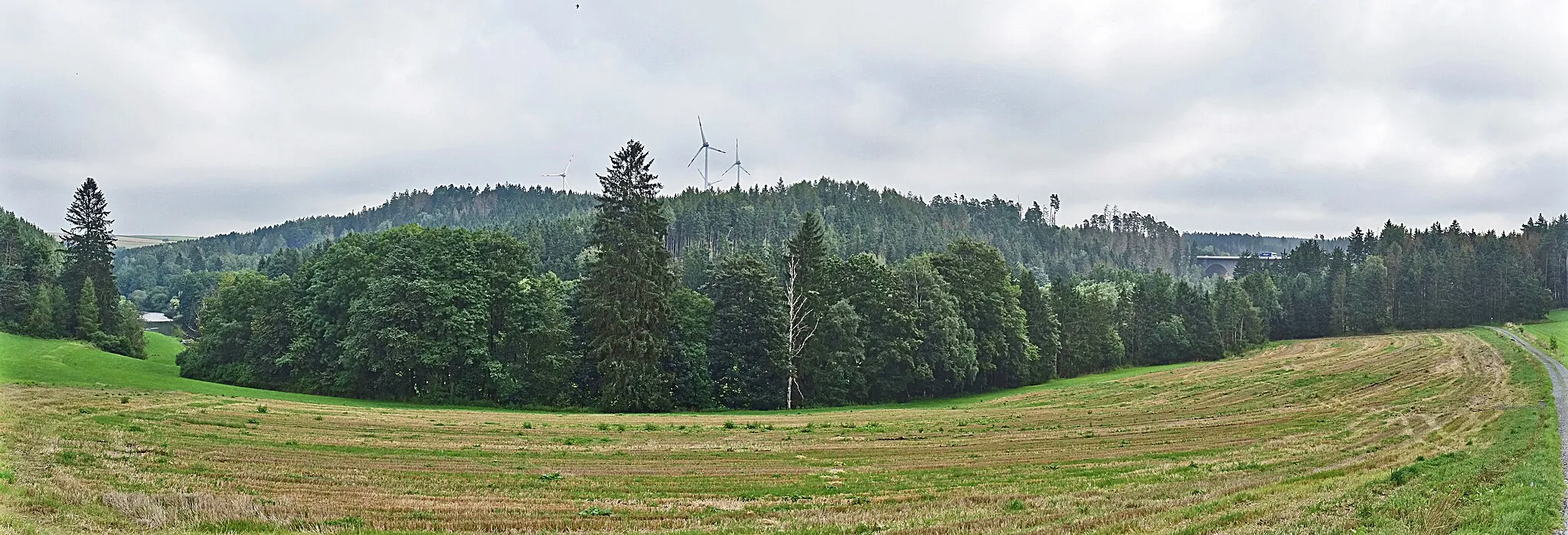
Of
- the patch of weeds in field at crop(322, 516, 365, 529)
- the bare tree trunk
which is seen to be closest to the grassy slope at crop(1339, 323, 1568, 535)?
the patch of weeds in field at crop(322, 516, 365, 529)

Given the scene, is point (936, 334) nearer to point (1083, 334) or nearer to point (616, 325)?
point (616, 325)

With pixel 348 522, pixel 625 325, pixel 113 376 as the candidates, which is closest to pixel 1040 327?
pixel 625 325

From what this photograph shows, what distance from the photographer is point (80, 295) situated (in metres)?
72.8

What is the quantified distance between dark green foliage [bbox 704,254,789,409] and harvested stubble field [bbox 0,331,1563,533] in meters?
14.5

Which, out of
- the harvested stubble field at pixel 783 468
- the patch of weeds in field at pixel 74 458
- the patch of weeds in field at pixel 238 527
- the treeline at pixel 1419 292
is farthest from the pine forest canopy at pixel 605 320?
the treeline at pixel 1419 292

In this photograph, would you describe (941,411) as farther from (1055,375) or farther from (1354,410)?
(1055,375)

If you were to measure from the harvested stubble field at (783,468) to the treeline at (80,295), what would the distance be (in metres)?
42.6

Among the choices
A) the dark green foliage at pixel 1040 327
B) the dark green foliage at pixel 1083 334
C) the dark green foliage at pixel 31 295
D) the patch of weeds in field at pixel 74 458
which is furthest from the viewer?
the dark green foliage at pixel 1083 334

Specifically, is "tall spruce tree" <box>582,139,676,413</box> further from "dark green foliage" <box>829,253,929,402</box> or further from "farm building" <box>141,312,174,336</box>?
"farm building" <box>141,312,174,336</box>

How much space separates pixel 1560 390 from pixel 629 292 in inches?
1939

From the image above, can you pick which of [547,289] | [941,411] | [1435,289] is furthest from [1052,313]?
[1435,289]

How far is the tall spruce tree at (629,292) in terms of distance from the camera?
5228 cm

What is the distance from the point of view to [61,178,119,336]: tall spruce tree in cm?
7100

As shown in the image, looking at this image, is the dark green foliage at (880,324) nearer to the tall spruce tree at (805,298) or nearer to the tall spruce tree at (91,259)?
the tall spruce tree at (805,298)
